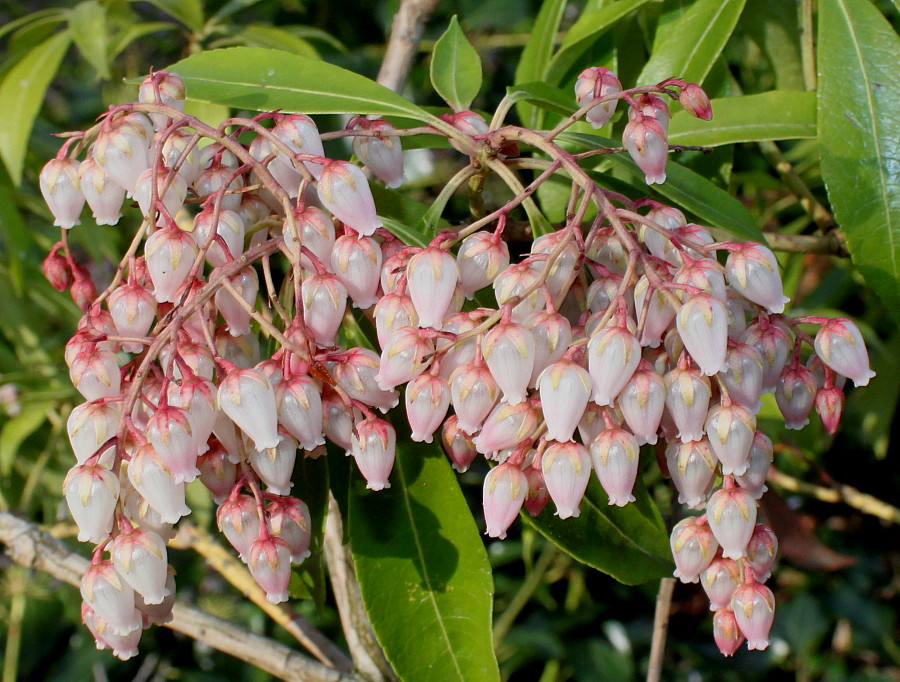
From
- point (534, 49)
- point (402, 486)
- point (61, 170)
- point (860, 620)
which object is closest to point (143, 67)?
point (534, 49)

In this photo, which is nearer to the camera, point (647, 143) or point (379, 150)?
point (647, 143)

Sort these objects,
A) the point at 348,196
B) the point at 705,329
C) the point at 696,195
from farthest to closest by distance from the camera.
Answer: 1. the point at 696,195
2. the point at 348,196
3. the point at 705,329

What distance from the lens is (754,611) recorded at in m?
0.92

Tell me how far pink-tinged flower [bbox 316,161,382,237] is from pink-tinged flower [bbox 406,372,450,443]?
161 mm

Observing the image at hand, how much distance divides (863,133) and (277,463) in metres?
0.85

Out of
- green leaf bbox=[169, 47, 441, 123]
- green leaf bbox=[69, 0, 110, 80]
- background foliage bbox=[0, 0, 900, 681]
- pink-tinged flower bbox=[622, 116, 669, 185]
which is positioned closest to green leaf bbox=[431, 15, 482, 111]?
background foliage bbox=[0, 0, 900, 681]

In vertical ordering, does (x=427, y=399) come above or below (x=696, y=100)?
below

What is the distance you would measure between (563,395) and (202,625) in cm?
91

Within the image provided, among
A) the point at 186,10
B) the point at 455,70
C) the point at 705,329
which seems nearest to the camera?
the point at 705,329

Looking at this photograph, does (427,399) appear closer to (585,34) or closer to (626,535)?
(626,535)

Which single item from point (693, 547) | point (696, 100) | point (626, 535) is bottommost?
point (626, 535)

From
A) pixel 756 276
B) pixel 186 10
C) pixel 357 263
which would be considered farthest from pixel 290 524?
pixel 186 10

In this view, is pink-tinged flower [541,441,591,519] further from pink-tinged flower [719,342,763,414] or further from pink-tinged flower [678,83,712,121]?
pink-tinged flower [678,83,712,121]

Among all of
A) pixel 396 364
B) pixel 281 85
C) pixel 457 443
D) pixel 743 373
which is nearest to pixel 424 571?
pixel 457 443
